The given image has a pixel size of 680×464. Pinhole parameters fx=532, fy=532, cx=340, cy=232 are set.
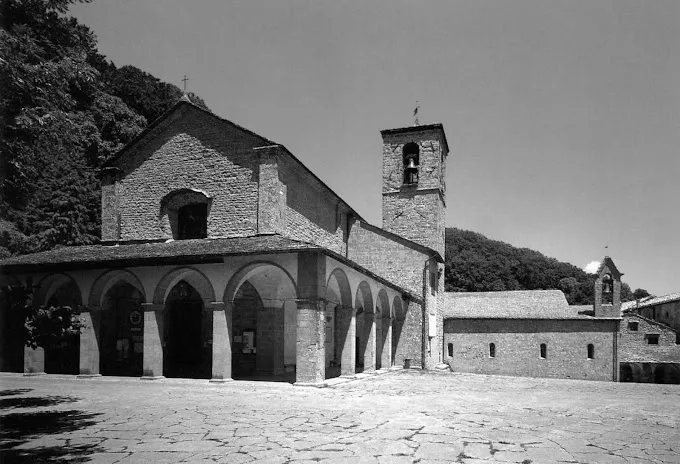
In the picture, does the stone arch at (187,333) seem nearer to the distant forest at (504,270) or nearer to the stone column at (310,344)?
the stone column at (310,344)

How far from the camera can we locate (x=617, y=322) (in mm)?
33188

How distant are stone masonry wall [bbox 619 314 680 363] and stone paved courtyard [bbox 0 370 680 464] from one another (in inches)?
900

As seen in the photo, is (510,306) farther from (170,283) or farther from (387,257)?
(170,283)

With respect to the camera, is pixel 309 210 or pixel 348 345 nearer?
pixel 348 345

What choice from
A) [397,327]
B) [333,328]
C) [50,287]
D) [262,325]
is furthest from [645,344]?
[50,287]

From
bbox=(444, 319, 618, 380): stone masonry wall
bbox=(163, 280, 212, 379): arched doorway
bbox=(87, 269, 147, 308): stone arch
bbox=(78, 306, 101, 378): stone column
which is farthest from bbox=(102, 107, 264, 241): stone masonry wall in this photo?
bbox=(444, 319, 618, 380): stone masonry wall

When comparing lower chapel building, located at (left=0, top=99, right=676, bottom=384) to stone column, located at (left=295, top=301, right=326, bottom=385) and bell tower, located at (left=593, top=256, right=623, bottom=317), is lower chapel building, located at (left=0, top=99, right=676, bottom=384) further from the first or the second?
bell tower, located at (left=593, top=256, right=623, bottom=317)

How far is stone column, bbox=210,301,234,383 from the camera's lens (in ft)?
46.8

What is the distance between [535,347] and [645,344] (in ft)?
23.0

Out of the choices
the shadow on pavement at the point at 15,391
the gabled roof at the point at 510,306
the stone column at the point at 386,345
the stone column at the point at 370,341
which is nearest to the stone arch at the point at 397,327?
the stone column at the point at 386,345

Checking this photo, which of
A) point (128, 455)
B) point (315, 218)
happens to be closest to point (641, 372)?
point (315, 218)

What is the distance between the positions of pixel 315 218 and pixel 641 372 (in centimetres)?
2623

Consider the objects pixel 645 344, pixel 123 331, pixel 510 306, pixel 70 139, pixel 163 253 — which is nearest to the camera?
pixel 70 139

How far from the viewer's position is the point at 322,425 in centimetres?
820
